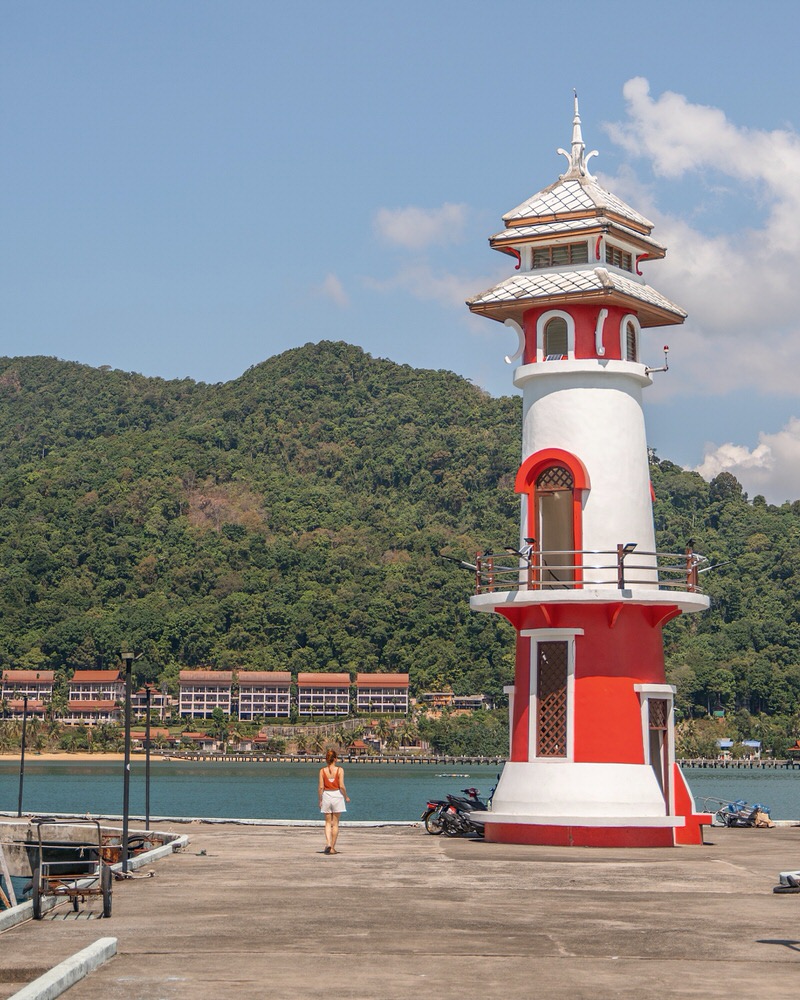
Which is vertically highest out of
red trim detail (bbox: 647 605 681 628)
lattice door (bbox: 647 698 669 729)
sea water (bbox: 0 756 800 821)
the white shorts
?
red trim detail (bbox: 647 605 681 628)

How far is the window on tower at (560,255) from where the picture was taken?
28.0 meters

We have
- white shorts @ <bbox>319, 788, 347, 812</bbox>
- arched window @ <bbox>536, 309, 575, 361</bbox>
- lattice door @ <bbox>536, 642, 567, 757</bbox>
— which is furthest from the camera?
arched window @ <bbox>536, 309, 575, 361</bbox>

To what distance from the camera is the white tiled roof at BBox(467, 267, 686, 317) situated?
27.1 metres

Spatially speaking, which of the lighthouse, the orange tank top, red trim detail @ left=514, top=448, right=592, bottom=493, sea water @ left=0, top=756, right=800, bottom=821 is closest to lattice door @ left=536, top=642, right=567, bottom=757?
the lighthouse

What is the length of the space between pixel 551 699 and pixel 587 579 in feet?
7.19

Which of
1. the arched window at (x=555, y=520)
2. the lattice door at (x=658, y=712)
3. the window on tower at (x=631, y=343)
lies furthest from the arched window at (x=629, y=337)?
the lattice door at (x=658, y=712)

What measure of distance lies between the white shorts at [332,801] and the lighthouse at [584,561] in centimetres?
348

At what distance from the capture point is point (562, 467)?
88.2ft

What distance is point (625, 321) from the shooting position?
91.1 feet

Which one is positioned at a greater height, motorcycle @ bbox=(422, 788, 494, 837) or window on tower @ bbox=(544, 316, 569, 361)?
window on tower @ bbox=(544, 316, 569, 361)

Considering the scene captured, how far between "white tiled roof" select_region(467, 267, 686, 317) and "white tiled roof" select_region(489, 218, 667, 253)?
729 millimetres

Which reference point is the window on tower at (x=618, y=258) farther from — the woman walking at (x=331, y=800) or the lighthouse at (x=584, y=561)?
the woman walking at (x=331, y=800)

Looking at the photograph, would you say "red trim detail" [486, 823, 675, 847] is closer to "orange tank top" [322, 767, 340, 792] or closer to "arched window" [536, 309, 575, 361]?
"orange tank top" [322, 767, 340, 792]

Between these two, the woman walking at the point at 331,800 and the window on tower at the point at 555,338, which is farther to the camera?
the window on tower at the point at 555,338
